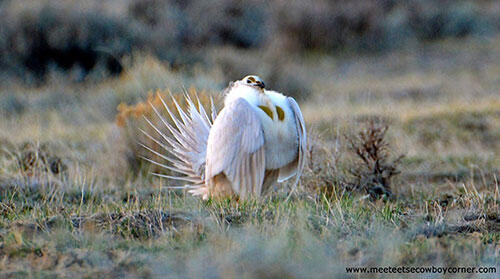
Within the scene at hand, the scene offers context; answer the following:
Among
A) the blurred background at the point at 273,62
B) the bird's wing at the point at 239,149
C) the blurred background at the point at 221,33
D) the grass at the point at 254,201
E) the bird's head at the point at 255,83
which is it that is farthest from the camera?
the blurred background at the point at 221,33

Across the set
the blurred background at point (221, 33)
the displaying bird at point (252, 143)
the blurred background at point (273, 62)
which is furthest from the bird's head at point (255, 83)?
the blurred background at point (221, 33)

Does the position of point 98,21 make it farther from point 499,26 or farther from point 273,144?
point 273,144

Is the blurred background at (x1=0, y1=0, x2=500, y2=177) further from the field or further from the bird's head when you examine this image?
the bird's head

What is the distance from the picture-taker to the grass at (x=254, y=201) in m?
3.31

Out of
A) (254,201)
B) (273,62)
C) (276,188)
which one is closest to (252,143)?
(254,201)

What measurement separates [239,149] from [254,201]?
40cm

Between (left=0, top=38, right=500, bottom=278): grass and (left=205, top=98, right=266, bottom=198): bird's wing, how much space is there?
0.19 metres

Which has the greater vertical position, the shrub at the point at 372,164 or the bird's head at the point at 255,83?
the bird's head at the point at 255,83

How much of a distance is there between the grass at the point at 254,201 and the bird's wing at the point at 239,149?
187mm

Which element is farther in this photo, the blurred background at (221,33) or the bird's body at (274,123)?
the blurred background at (221,33)

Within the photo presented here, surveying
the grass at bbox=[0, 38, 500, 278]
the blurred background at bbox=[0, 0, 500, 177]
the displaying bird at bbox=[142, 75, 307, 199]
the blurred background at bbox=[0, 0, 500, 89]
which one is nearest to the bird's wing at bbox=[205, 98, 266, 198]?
the displaying bird at bbox=[142, 75, 307, 199]

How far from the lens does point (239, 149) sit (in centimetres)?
462

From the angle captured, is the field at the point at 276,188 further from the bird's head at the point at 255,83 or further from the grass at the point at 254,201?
the bird's head at the point at 255,83

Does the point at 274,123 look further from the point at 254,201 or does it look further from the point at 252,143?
the point at 254,201
